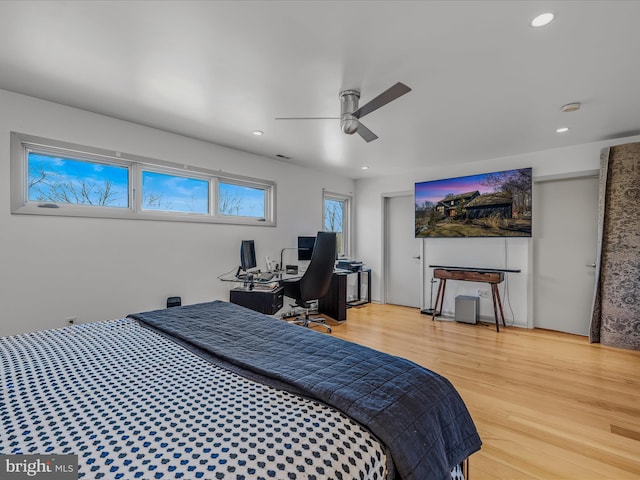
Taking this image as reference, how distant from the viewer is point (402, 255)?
5586 mm

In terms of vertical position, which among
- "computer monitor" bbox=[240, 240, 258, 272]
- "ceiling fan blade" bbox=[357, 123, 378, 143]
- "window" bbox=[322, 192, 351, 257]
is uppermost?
"ceiling fan blade" bbox=[357, 123, 378, 143]

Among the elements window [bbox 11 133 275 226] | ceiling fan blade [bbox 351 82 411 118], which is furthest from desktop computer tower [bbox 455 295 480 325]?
ceiling fan blade [bbox 351 82 411 118]

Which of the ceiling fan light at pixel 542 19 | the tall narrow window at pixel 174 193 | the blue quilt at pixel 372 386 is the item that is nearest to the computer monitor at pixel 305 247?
the tall narrow window at pixel 174 193

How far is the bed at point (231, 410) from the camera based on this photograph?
677mm

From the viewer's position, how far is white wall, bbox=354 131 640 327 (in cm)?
386

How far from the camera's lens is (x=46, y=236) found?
2.64 meters

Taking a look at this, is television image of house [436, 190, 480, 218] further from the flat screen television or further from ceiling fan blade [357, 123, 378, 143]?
ceiling fan blade [357, 123, 378, 143]

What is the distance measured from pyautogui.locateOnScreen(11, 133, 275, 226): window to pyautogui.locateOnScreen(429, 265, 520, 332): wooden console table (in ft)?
9.46

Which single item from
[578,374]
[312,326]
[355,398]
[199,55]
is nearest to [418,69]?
[199,55]

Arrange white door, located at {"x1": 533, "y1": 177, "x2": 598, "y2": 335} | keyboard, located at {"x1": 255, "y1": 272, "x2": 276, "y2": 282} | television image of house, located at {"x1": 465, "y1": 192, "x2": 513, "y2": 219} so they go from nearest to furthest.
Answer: keyboard, located at {"x1": 255, "y1": 272, "x2": 276, "y2": 282} < white door, located at {"x1": 533, "y1": 177, "x2": 598, "y2": 335} < television image of house, located at {"x1": 465, "y1": 192, "x2": 513, "y2": 219}

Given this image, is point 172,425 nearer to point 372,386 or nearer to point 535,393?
point 372,386

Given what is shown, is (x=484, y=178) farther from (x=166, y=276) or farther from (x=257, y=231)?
(x=166, y=276)

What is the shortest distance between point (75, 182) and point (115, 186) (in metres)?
0.33

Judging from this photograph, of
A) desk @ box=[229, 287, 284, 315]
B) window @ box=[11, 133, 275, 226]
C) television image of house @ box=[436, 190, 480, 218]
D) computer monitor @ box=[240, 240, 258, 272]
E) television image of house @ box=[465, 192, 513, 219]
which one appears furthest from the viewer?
television image of house @ box=[436, 190, 480, 218]
